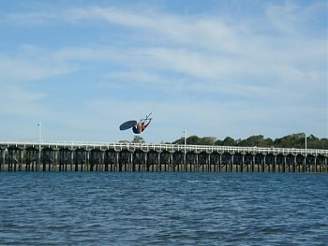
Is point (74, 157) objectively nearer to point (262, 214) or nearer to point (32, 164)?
point (32, 164)

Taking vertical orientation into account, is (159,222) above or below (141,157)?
below

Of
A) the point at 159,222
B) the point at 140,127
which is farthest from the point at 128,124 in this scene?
the point at 159,222

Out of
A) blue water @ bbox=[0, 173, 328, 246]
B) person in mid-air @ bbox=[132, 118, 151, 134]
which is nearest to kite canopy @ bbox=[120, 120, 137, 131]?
person in mid-air @ bbox=[132, 118, 151, 134]

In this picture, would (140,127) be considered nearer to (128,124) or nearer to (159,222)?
(128,124)

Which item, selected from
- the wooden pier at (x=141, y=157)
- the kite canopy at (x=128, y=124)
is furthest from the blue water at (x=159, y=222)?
the kite canopy at (x=128, y=124)

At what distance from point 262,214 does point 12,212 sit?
10.8 metres

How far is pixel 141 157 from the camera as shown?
10931 cm

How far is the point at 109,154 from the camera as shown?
4188 inches

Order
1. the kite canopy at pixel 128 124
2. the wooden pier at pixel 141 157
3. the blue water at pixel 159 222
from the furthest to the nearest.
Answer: the kite canopy at pixel 128 124
the wooden pier at pixel 141 157
the blue water at pixel 159 222

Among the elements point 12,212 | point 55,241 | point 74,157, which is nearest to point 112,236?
point 55,241

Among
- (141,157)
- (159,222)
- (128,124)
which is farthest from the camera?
(128,124)

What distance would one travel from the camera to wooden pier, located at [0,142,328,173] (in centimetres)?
10088

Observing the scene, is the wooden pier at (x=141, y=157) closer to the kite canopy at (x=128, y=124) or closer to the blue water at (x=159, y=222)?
the kite canopy at (x=128, y=124)

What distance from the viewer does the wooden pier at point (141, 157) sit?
101m
